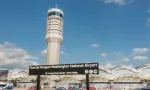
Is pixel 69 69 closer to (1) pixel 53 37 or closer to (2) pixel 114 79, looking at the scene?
(2) pixel 114 79

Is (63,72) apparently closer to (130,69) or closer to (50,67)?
(50,67)

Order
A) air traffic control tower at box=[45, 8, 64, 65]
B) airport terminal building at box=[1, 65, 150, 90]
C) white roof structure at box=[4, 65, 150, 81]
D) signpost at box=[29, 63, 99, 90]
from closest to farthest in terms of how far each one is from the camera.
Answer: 1. signpost at box=[29, 63, 99, 90]
2. airport terminal building at box=[1, 65, 150, 90]
3. white roof structure at box=[4, 65, 150, 81]
4. air traffic control tower at box=[45, 8, 64, 65]

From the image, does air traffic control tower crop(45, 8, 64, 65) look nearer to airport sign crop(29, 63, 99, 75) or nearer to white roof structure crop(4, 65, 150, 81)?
white roof structure crop(4, 65, 150, 81)

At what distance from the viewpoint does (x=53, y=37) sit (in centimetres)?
12344

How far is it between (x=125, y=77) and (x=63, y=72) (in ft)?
161

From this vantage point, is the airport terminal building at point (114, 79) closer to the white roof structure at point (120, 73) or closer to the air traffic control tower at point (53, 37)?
the white roof structure at point (120, 73)

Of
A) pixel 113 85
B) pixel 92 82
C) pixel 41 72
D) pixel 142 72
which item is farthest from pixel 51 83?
pixel 41 72

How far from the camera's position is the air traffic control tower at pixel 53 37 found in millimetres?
123838

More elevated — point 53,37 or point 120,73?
point 53,37

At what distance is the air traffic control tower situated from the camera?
124 metres

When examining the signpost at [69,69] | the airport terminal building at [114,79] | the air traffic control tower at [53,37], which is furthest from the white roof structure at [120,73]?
the signpost at [69,69]

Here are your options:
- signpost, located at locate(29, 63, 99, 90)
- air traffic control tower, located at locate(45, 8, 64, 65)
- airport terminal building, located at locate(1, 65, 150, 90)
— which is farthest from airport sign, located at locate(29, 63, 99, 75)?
air traffic control tower, located at locate(45, 8, 64, 65)

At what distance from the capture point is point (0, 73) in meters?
121

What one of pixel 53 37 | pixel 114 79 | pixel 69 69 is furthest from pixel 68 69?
pixel 53 37
